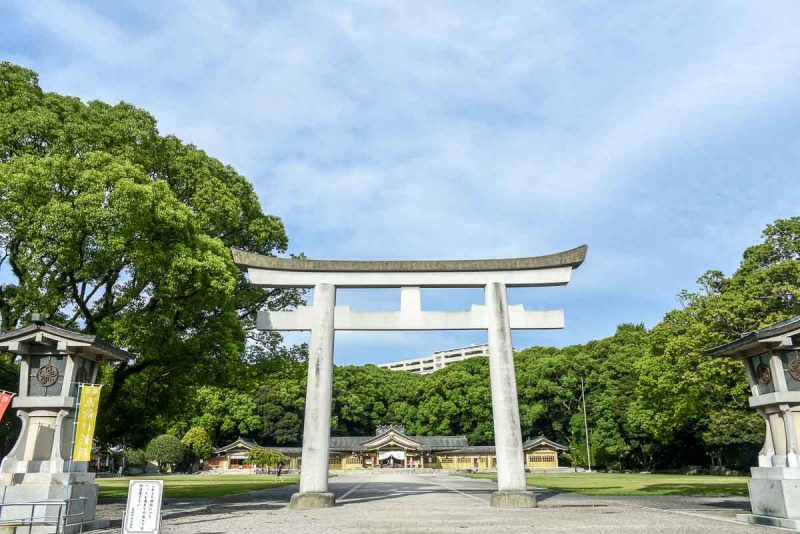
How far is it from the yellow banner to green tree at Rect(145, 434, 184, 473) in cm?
4032

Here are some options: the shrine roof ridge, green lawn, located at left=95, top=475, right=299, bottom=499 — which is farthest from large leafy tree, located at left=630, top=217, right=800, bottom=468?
green lawn, located at left=95, top=475, right=299, bottom=499

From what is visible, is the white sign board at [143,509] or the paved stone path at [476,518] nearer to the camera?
the white sign board at [143,509]

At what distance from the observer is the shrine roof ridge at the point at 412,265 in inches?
569

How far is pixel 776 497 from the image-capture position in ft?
30.7

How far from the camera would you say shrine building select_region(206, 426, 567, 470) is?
5225 centimetres

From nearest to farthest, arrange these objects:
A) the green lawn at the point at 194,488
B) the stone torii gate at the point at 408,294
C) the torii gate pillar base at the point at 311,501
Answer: the torii gate pillar base at the point at 311,501 < the stone torii gate at the point at 408,294 < the green lawn at the point at 194,488

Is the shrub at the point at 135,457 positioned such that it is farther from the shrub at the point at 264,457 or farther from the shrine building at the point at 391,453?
the shrub at the point at 264,457

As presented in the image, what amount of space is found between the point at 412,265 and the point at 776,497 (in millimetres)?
8916

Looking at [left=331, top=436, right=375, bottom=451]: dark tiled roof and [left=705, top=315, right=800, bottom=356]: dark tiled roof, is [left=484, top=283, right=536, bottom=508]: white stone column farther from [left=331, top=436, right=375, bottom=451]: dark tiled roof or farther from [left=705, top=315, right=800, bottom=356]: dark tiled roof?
[left=331, top=436, right=375, bottom=451]: dark tiled roof

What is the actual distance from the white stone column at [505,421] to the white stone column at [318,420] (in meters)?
3.98

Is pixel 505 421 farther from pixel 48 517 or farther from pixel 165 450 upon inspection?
pixel 165 450

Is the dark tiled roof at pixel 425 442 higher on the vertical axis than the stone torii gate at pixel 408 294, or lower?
lower

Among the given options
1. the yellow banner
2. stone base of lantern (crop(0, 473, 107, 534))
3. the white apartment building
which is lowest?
stone base of lantern (crop(0, 473, 107, 534))

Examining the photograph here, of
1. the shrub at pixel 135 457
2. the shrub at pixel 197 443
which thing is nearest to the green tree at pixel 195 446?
the shrub at pixel 197 443
